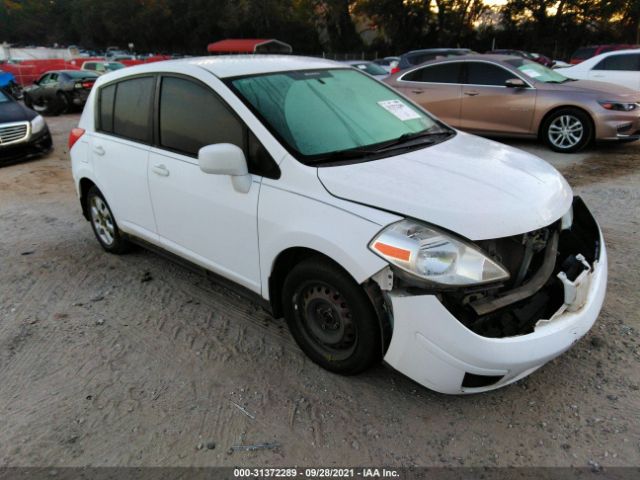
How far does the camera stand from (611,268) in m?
3.99

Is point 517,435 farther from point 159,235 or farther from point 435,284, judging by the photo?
point 159,235

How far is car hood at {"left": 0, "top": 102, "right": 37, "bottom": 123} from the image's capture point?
8.88 metres

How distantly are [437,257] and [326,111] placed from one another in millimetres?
1335

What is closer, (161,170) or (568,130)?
(161,170)

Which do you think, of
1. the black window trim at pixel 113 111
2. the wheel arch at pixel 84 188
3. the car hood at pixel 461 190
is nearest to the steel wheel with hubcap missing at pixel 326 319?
the car hood at pixel 461 190

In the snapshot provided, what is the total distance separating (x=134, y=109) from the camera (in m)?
3.81

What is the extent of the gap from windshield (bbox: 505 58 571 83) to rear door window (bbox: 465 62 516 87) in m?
0.23

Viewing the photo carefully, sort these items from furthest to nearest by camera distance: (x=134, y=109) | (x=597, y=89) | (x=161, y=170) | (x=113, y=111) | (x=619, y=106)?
1. (x=597, y=89)
2. (x=619, y=106)
3. (x=113, y=111)
4. (x=134, y=109)
5. (x=161, y=170)

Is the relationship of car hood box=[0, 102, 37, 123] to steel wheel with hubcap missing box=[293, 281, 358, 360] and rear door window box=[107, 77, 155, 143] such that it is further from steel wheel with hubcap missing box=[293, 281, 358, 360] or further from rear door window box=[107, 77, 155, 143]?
steel wheel with hubcap missing box=[293, 281, 358, 360]

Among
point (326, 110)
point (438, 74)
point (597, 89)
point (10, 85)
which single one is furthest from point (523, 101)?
point (10, 85)

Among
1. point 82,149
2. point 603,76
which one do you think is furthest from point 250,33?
point 82,149

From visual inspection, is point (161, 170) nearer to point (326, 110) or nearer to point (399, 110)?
point (326, 110)

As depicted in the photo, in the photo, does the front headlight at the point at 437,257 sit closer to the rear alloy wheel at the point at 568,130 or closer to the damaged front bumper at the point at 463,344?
the damaged front bumper at the point at 463,344

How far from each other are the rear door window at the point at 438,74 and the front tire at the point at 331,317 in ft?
24.1
